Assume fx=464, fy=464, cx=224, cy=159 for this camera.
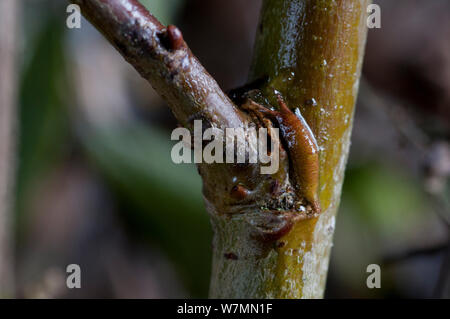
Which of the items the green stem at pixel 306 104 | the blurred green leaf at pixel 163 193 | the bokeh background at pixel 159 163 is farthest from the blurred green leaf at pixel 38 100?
the green stem at pixel 306 104

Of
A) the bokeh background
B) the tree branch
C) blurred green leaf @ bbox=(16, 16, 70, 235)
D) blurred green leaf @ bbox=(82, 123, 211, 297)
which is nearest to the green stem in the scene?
the tree branch

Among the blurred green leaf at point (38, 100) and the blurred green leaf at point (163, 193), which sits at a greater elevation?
the blurred green leaf at point (38, 100)

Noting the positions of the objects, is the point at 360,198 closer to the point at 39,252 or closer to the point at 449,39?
the point at 449,39

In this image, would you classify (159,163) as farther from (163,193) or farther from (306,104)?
(306,104)

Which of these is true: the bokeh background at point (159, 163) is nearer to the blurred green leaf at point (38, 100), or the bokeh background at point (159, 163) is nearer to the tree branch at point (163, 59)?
the blurred green leaf at point (38, 100)

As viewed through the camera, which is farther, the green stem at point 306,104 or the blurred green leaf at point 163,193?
the blurred green leaf at point 163,193

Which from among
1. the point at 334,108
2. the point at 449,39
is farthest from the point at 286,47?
the point at 449,39
